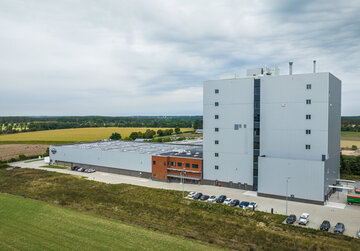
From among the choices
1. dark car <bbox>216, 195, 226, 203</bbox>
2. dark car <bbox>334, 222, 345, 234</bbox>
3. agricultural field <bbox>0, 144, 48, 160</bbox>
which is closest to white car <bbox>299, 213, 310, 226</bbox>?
dark car <bbox>334, 222, 345, 234</bbox>

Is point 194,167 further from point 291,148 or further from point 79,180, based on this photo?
point 79,180

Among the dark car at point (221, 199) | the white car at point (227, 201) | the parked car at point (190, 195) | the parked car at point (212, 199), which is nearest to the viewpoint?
the white car at point (227, 201)

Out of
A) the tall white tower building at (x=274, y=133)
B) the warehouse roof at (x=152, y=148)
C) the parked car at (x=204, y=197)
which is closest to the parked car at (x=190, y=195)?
the parked car at (x=204, y=197)

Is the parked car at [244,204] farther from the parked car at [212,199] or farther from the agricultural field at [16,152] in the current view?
the agricultural field at [16,152]

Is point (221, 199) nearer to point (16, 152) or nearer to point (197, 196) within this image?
point (197, 196)

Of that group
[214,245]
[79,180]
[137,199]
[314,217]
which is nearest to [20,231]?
[137,199]

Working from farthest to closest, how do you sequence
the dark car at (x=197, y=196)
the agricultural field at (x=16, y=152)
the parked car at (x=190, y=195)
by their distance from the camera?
1. the agricultural field at (x=16, y=152)
2. the parked car at (x=190, y=195)
3. the dark car at (x=197, y=196)

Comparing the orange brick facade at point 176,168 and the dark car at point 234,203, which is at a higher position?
the orange brick facade at point 176,168
